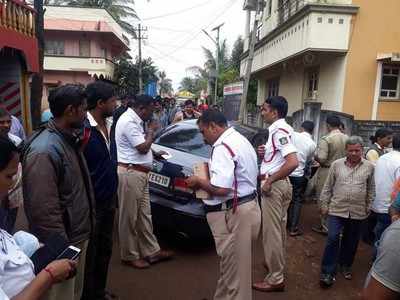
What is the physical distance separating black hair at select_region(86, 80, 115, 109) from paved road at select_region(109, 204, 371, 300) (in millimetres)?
1890

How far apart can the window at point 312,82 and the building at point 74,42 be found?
53.5 feet

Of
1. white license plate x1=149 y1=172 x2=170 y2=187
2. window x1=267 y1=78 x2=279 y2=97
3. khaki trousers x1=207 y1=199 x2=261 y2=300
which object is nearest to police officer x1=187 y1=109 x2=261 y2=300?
khaki trousers x1=207 y1=199 x2=261 y2=300

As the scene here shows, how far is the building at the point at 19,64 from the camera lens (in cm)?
798

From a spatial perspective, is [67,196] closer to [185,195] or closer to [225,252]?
[225,252]

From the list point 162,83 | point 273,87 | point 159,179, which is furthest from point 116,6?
point 162,83

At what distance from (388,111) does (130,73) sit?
27894 mm

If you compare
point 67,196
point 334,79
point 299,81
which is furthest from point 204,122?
point 299,81

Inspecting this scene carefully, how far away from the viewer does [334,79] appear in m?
11.9

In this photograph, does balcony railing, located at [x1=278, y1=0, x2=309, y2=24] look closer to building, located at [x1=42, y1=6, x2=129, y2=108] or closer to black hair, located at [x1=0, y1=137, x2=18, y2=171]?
black hair, located at [x1=0, y1=137, x2=18, y2=171]

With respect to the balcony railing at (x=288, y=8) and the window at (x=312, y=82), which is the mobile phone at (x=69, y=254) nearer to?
the balcony railing at (x=288, y=8)

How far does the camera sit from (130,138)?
4.24m

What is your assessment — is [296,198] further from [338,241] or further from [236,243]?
[236,243]

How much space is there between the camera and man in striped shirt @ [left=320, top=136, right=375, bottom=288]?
433 centimetres

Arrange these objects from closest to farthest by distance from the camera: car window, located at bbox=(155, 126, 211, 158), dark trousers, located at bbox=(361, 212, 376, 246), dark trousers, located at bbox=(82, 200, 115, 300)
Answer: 1. dark trousers, located at bbox=(82, 200, 115, 300)
2. car window, located at bbox=(155, 126, 211, 158)
3. dark trousers, located at bbox=(361, 212, 376, 246)
